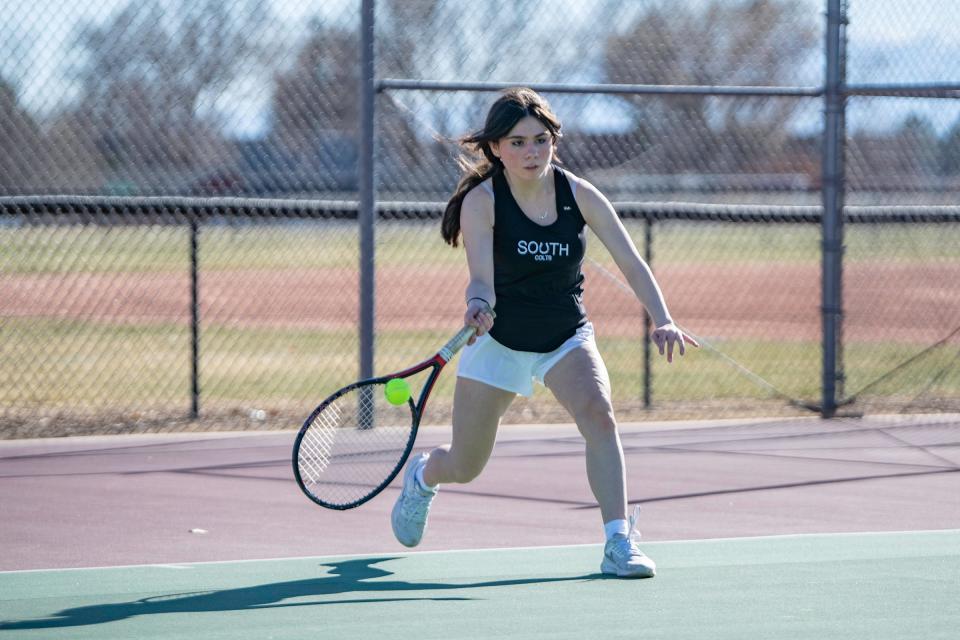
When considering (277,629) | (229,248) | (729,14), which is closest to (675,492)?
(277,629)

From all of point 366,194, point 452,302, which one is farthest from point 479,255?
point 452,302

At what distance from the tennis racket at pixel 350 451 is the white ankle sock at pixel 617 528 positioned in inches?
29.8

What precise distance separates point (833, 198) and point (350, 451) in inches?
197

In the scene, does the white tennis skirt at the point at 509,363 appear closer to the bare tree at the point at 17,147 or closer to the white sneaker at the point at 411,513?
the white sneaker at the point at 411,513

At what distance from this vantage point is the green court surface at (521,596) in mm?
4926

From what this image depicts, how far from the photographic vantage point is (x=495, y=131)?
19.2ft

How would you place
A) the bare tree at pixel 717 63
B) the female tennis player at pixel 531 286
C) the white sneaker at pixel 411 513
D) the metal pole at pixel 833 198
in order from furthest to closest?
the bare tree at pixel 717 63 → the metal pole at pixel 833 198 → the white sneaker at pixel 411 513 → the female tennis player at pixel 531 286

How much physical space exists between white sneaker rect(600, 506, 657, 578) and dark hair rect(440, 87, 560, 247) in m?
1.30

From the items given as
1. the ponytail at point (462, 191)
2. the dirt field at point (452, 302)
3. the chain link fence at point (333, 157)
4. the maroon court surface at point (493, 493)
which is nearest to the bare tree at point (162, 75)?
the chain link fence at point (333, 157)

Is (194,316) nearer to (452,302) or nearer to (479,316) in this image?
(479,316)

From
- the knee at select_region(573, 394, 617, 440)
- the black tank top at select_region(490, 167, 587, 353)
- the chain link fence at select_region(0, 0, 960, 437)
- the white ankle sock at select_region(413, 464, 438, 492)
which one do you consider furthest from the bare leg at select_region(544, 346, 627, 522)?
the chain link fence at select_region(0, 0, 960, 437)

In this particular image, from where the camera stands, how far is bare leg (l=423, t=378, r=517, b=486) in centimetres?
594

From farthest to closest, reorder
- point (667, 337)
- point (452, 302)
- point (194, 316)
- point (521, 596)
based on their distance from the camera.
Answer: point (452, 302) → point (194, 316) → point (667, 337) → point (521, 596)

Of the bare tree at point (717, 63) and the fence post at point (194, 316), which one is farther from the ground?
the bare tree at point (717, 63)
